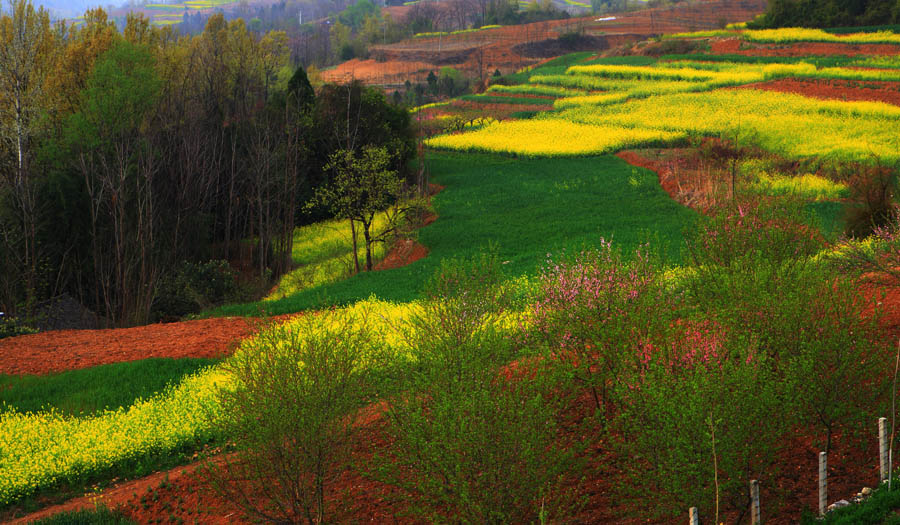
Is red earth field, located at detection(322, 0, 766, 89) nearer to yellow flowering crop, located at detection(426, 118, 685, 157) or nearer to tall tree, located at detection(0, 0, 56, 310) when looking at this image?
yellow flowering crop, located at detection(426, 118, 685, 157)

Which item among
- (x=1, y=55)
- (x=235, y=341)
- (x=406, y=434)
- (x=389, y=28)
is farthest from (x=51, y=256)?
(x=389, y=28)

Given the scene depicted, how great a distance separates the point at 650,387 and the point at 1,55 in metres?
37.7

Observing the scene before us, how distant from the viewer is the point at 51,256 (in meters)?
36.9

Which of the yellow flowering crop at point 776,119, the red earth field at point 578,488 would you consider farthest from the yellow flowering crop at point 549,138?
the red earth field at point 578,488

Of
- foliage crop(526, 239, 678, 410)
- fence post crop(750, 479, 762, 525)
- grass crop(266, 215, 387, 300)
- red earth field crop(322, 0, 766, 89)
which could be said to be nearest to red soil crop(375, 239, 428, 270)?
grass crop(266, 215, 387, 300)

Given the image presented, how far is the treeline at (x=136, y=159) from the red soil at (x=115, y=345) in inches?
212

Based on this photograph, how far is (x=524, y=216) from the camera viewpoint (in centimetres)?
4328

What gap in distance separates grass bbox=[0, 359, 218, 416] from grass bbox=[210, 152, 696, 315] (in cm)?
537

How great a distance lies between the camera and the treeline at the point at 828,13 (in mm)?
82500

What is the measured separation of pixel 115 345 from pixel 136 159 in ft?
56.4

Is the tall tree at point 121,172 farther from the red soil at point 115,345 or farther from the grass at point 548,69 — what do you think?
the grass at point 548,69

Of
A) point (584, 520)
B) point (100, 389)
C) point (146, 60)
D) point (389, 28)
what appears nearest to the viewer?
point (584, 520)

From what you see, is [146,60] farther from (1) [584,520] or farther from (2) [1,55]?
(1) [584,520]

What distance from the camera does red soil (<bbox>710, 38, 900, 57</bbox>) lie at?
240ft
